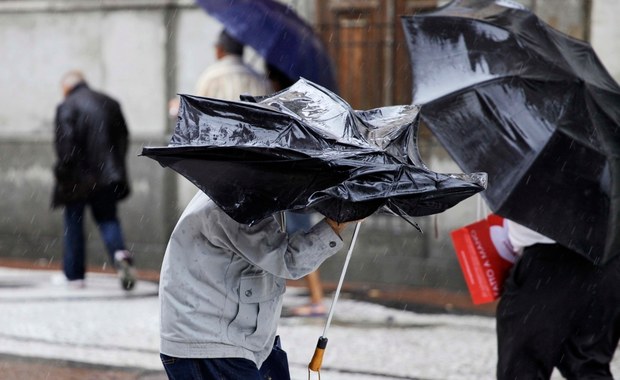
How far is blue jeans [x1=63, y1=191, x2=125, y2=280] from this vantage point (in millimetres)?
9477

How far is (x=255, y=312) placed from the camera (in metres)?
3.40

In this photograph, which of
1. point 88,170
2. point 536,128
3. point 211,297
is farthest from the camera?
point 88,170

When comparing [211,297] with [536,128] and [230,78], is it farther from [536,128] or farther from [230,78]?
[230,78]

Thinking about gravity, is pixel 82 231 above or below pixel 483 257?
below

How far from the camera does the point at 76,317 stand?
26.5ft

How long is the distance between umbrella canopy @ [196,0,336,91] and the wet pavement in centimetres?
196

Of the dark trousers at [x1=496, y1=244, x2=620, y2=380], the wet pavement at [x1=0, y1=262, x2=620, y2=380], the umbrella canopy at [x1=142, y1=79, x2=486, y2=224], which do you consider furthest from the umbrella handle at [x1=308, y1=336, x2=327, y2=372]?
the wet pavement at [x1=0, y1=262, x2=620, y2=380]

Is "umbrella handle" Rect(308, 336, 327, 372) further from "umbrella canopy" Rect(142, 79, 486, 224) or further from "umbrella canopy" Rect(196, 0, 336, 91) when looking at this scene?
"umbrella canopy" Rect(196, 0, 336, 91)

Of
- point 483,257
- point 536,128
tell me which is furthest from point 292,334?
point 536,128

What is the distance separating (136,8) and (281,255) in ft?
27.2

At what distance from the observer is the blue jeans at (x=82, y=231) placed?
31.1ft

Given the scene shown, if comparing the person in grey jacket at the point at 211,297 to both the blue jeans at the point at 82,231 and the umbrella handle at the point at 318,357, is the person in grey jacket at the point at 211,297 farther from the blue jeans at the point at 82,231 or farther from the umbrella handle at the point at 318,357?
the blue jeans at the point at 82,231

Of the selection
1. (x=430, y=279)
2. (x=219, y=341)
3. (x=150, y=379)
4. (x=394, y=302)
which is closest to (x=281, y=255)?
(x=219, y=341)

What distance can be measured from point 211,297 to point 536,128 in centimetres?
180
